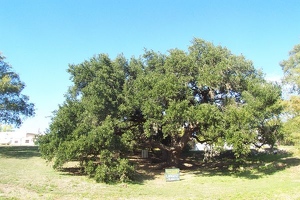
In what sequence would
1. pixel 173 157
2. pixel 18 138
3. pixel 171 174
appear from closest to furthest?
pixel 171 174
pixel 173 157
pixel 18 138

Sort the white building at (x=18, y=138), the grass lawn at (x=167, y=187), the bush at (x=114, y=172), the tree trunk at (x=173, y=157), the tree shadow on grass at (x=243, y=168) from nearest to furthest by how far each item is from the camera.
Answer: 1. the grass lawn at (x=167, y=187)
2. the bush at (x=114, y=172)
3. the tree shadow on grass at (x=243, y=168)
4. the tree trunk at (x=173, y=157)
5. the white building at (x=18, y=138)

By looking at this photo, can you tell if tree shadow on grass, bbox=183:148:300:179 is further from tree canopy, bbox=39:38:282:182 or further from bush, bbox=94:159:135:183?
bush, bbox=94:159:135:183

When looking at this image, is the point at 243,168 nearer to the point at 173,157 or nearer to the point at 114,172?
the point at 173,157

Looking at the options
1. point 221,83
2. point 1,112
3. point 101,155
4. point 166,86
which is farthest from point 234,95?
point 1,112

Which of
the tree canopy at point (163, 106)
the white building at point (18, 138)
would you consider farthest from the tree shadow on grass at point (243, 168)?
the white building at point (18, 138)

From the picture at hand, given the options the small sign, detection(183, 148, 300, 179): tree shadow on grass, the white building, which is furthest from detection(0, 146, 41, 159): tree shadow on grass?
the white building

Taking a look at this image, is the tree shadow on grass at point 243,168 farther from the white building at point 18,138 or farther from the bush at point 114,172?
the white building at point 18,138

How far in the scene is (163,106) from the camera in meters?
19.2

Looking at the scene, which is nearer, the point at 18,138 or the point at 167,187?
the point at 167,187

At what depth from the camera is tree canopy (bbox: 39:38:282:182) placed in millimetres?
17250

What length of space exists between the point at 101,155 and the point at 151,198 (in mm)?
5853

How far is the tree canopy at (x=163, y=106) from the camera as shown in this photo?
56.6ft

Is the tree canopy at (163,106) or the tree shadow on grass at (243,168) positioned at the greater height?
the tree canopy at (163,106)

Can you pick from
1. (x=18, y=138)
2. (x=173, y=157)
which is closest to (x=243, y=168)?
(x=173, y=157)
